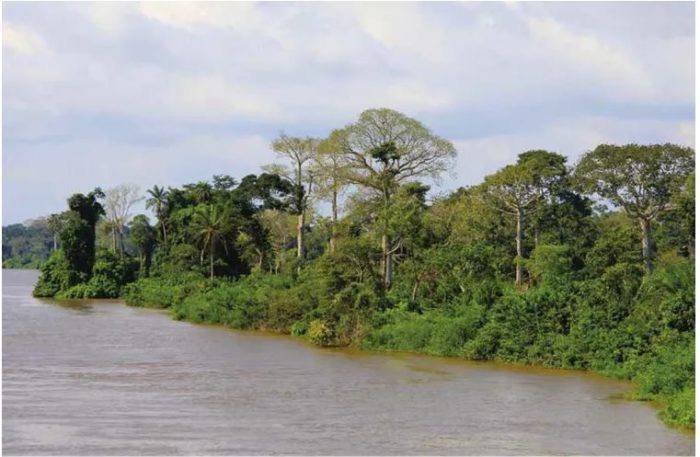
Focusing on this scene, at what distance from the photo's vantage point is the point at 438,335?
23.0m

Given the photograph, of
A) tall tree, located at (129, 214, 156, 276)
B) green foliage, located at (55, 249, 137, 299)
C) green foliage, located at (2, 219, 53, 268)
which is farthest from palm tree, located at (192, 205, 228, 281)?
green foliage, located at (2, 219, 53, 268)

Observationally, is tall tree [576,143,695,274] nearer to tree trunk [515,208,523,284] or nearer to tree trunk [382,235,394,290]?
tree trunk [515,208,523,284]

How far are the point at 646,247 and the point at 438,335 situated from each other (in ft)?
24.3

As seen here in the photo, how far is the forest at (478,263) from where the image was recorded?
20656 mm

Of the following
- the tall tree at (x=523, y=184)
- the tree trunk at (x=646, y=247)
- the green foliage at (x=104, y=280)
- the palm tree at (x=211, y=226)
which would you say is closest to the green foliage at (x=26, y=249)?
the green foliage at (x=104, y=280)

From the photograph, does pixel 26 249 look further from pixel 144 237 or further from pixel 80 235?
pixel 80 235

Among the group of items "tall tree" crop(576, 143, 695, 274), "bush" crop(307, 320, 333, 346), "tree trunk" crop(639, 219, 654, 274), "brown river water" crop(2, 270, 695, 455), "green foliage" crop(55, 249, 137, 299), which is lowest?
"brown river water" crop(2, 270, 695, 455)

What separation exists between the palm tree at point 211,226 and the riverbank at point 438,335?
8032mm

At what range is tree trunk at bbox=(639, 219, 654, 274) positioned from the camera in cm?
2639

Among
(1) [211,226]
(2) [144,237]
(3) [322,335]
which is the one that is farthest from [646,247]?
(2) [144,237]

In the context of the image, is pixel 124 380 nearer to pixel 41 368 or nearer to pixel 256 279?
pixel 41 368

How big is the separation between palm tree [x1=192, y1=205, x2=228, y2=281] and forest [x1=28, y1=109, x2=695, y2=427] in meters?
0.09

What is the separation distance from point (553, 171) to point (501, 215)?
2378 mm

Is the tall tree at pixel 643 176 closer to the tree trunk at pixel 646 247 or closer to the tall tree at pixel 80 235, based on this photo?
the tree trunk at pixel 646 247
